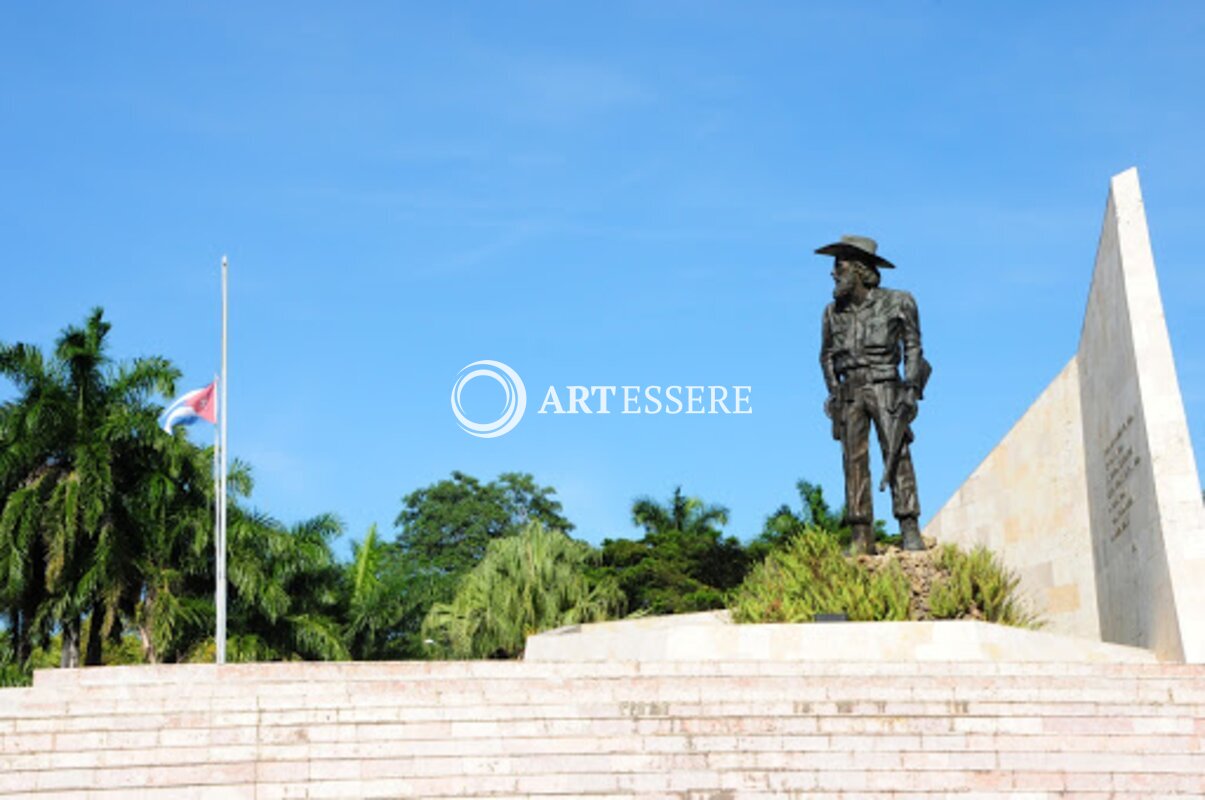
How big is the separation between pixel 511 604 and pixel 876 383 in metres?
15.4

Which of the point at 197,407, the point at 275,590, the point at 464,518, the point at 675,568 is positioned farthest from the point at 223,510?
the point at 464,518

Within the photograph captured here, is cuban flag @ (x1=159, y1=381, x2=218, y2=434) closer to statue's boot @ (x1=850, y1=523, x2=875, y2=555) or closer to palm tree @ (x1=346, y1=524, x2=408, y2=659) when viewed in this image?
statue's boot @ (x1=850, y1=523, x2=875, y2=555)

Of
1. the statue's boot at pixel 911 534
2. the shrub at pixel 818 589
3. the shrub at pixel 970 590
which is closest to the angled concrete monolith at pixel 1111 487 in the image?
the shrub at pixel 970 590

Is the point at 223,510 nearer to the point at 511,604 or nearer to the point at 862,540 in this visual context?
the point at 862,540

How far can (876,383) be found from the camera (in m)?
16.3

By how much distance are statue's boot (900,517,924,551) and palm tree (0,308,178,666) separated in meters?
12.1

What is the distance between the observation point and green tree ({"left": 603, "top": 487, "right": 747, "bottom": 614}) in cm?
3450

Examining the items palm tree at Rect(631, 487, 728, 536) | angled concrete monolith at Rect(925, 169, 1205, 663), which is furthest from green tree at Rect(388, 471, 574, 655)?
angled concrete monolith at Rect(925, 169, 1205, 663)

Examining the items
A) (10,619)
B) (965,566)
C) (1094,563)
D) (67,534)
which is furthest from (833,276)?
(10,619)

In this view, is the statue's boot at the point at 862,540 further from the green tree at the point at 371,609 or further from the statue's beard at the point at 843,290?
the green tree at the point at 371,609

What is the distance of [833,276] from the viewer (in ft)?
54.8

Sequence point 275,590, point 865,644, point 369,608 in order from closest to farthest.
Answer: point 865,644, point 275,590, point 369,608

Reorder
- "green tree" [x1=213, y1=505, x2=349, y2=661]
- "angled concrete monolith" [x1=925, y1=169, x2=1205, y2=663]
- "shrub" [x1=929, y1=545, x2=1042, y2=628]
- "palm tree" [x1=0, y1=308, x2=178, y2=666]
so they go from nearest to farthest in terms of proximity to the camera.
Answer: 1. "angled concrete monolith" [x1=925, y1=169, x2=1205, y2=663]
2. "shrub" [x1=929, y1=545, x2=1042, y2=628]
3. "palm tree" [x1=0, y1=308, x2=178, y2=666]
4. "green tree" [x1=213, y1=505, x2=349, y2=661]

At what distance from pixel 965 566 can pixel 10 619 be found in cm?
1466
